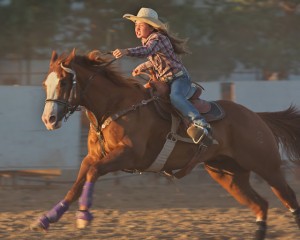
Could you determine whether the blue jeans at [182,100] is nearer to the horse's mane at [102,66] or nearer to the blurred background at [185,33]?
the horse's mane at [102,66]

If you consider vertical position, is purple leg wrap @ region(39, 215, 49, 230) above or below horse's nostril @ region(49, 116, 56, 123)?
below

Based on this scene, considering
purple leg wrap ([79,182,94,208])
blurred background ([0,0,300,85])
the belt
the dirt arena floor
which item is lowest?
the dirt arena floor

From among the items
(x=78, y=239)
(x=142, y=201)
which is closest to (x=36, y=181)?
(x=142, y=201)

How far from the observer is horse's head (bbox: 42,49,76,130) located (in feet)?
17.9

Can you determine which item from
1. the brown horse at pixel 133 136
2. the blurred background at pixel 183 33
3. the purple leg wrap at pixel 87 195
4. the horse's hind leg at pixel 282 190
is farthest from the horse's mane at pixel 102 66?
the blurred background at pixel 183 33

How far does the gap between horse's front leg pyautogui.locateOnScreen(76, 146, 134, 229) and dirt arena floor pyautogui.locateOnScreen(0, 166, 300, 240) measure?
88 cm

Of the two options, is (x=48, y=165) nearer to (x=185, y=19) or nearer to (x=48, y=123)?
(x=48, y=123)

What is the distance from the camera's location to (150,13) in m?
5.91

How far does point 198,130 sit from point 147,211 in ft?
7.27

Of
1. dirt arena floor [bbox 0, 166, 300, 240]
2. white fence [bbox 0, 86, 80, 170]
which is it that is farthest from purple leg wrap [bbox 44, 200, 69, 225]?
white fence [bbox 0, 86, 80, 170]

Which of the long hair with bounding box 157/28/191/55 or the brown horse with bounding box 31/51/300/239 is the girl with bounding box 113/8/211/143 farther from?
the brown horse with bounding box 31/51/300/239

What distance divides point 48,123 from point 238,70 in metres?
10.4

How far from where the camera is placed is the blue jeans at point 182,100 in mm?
5879

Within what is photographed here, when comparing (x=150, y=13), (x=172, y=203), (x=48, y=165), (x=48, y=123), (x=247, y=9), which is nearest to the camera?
(x=48, y=123)
